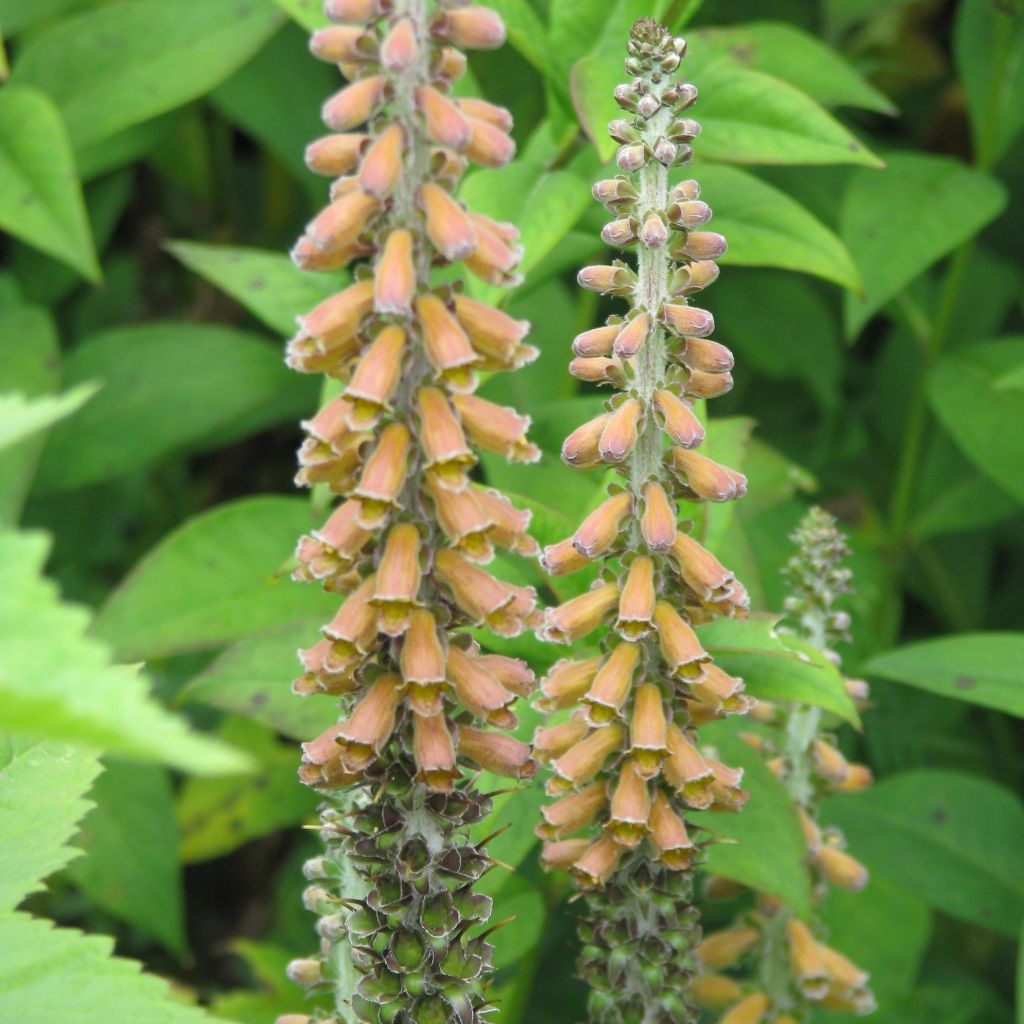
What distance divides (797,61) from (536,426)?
4.32ft

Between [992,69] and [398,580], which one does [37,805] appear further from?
[992,69]

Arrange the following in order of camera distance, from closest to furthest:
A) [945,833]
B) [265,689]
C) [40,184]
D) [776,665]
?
[776,665]
[265,689]
[945,833]
[40,184]

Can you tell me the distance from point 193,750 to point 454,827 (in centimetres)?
88

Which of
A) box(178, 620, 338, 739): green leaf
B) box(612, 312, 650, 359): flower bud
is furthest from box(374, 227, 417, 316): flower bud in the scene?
box(178, 620, 338, 739): green leaf

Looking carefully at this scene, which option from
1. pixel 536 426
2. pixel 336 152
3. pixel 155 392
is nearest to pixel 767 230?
pixel 536 426

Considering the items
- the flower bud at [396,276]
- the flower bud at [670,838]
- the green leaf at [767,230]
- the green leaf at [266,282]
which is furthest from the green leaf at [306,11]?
the flower bud at [670,838]

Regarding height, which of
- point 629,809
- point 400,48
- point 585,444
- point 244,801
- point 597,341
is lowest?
point 244,801

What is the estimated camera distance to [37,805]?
1.98 meters

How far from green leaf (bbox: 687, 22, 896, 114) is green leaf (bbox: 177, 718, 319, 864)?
2.25 meters

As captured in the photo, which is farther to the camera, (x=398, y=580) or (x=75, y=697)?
(x=398, y=580)

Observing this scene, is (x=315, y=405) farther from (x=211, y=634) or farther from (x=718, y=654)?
(x=718, y=654)

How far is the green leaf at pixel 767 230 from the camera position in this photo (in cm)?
295

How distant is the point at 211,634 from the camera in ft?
10.7

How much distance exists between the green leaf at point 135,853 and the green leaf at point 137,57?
1758 mm
